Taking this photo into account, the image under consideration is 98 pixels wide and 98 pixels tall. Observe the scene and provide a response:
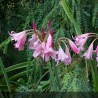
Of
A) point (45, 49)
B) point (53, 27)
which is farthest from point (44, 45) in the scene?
point (53, 27)

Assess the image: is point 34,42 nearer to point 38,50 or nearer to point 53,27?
point 38,50

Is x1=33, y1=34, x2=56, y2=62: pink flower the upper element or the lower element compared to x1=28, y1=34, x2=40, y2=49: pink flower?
lower

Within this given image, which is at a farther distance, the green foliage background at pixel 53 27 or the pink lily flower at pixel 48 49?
the green foliage background at pixel 53 27

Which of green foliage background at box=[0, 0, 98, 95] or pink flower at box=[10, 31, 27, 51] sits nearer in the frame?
pink flower at box=[10, 31, 27, 51]

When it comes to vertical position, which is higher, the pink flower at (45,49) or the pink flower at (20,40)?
the pink flower at (20,40)

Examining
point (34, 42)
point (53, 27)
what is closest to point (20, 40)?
point (34, 42)

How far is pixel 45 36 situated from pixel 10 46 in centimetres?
145

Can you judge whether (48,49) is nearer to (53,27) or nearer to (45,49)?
(45,49)

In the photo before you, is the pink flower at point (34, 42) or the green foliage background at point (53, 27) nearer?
the pink flower at point (34, 42)

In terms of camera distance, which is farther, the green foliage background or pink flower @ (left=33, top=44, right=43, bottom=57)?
the green foliage background

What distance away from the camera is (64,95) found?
4.03 feet

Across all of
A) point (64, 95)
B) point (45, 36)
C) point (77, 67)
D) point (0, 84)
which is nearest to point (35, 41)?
point (45, 36)

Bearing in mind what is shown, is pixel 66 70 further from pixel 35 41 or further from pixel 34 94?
pixel 35 41

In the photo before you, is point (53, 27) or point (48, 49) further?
point (53, 27)
